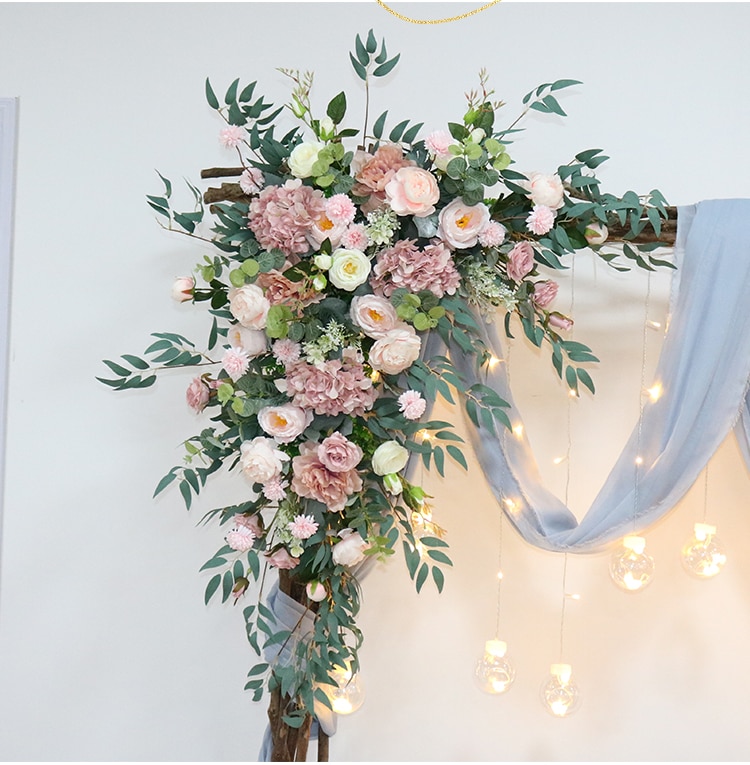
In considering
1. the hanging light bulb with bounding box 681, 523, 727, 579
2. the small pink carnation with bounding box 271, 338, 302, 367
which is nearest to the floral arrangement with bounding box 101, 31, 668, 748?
the small pink carnation with bounding box 271, 338, 302, 367

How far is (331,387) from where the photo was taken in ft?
5.04

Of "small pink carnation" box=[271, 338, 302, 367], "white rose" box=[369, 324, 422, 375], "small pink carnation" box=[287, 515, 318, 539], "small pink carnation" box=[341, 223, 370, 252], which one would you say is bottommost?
"small pink carnation" box=[287, 515, 318, 539]

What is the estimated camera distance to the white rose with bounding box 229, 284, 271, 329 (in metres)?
1.55

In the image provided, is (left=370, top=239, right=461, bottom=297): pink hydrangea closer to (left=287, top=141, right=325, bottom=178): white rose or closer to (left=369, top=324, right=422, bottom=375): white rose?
(left=369, top=324, right=422, bottom=375): white rose

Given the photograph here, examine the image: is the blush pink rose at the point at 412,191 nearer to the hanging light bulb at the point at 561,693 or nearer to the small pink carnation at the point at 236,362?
the small pink carnation at the point at 236,362

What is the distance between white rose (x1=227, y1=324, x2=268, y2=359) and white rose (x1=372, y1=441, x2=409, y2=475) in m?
0.31

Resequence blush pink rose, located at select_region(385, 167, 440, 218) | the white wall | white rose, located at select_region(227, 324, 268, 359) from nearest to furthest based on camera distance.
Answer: blush pink rose, located at select_region(385, 167, 440, 218)
white rose, located at select_region(227, 324, 268, 359)
the white wall

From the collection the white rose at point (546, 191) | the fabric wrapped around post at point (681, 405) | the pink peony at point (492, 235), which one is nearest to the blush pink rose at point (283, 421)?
the fabric wrapped around post at point (681, 405)

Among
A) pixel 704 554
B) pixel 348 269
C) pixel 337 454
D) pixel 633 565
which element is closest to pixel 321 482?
pixel 337 454

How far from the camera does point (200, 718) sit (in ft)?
6.76

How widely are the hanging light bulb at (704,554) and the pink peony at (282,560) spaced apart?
89 cm

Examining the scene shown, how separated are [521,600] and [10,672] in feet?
4.25

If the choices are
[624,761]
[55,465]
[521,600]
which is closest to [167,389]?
[55,465]

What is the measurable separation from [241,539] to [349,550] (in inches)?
8.4
